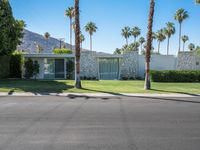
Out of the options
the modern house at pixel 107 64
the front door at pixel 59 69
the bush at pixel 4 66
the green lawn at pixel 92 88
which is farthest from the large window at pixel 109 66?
the green lawn at pixel 92 88

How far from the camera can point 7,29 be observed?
25188 mm

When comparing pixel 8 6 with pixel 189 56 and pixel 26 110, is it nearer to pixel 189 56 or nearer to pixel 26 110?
pixel 26 110

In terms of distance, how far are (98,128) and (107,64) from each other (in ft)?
82.0

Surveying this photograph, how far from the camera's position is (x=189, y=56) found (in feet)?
105

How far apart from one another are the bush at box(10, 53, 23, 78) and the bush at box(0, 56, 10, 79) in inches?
37.4

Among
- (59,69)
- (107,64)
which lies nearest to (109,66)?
(107,64)

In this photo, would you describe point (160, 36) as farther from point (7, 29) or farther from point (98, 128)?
point (98, 128)

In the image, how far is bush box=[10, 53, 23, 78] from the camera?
98.4 ft

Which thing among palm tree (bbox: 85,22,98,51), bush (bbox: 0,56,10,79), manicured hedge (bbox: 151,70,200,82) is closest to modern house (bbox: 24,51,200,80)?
bush (bbox: 0,56,10,79)

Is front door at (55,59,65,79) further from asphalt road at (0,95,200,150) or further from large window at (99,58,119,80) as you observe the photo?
asphalt road at (0,95,200,150)

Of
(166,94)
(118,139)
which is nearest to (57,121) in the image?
(118,139)

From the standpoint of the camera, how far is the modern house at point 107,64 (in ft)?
102

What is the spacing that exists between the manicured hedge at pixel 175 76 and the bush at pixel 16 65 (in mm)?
14044

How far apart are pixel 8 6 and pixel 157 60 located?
Answer: 1721 centimetres
